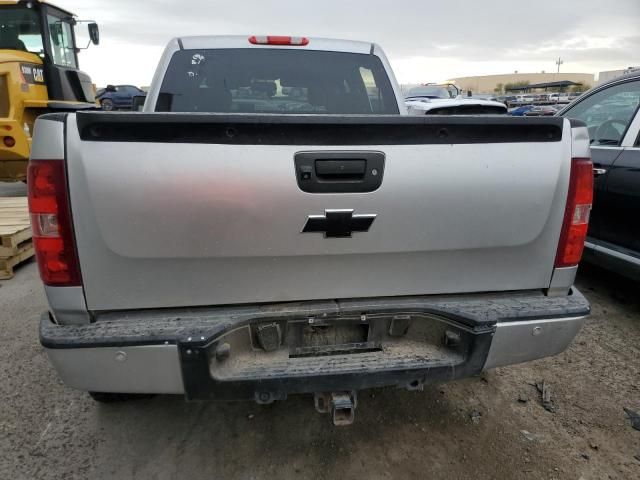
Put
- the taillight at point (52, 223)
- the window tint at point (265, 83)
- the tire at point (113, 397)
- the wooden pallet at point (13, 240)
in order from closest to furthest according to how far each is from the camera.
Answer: the taillight at point (52, 223) → the tire at point (113, 397) → the window tint at point (265, 83) → the wooden pallet at point (13, 240)

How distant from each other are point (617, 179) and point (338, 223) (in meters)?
2.91

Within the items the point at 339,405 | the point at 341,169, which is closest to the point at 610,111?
the point at 341,169

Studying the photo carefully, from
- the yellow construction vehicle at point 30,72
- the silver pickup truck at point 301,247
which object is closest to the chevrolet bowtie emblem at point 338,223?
the silver pickup truck at point 301,247

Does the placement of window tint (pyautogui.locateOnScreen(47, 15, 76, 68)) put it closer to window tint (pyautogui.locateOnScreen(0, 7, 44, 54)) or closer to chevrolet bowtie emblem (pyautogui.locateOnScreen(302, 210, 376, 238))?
window tint (pyautogui.locateOnScreen(0, 7, 44, 54))

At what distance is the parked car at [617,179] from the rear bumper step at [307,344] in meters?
1.84

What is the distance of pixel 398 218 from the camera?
184 cm

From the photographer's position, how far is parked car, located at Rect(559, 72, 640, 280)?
11.4 feet

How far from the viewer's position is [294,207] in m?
1.76

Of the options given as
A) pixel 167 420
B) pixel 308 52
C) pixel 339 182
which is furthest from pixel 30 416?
pixel 308 52

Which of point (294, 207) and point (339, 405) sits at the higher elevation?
point (294, 207)

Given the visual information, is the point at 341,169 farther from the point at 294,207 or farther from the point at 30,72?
the point at 30,72

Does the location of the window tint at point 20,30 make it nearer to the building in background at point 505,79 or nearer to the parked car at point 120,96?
the parked car at point 120,96

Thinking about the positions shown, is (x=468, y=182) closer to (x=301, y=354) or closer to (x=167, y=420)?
(x=301, y=354)

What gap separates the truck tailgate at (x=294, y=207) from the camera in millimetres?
1672
